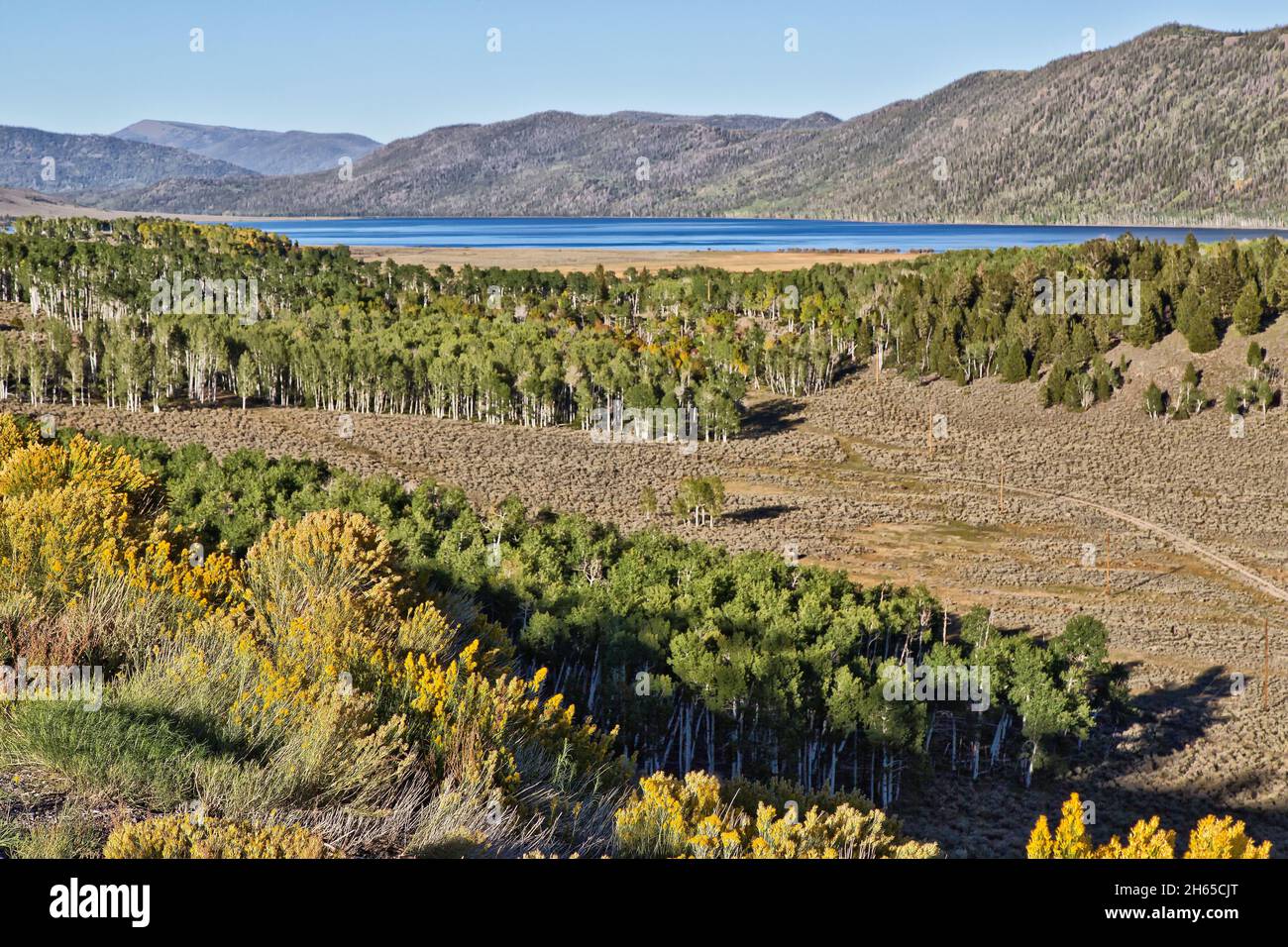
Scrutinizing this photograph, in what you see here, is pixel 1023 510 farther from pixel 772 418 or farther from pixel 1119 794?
pixel 1119 794

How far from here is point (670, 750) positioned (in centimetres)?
3244

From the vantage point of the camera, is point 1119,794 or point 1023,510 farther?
point 1023,510

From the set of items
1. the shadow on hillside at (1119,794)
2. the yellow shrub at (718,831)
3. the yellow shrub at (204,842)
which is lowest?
the shadow on hillside at (1119,794)

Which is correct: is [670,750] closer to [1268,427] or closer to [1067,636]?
[1067,636]

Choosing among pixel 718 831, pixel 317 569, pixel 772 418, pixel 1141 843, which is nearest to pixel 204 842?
pixel 718 831

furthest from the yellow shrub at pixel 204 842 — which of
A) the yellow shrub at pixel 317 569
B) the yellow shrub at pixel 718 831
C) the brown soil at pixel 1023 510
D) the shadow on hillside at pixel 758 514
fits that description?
the shadow on hillside at pixel 758 514

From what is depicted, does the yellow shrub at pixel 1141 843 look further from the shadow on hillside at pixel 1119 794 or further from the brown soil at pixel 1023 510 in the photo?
the brown soil at pixel 1023 510

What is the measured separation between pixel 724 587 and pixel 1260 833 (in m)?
19.0

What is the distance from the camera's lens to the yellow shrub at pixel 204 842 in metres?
7.56

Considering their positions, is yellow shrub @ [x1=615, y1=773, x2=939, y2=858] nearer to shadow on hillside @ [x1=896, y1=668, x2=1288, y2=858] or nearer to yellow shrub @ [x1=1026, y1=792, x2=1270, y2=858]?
yellow shrub @ [x1=1026, y1=792, x2=1270, y2=858]

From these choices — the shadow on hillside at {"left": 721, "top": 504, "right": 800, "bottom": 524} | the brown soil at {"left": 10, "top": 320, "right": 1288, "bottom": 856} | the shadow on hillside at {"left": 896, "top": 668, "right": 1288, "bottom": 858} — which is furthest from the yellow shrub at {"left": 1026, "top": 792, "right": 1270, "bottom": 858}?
the shadow on hillside at {"left": 721, "top": 504, "right": 800, "bottom": 524}

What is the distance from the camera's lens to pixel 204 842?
7641 millimetres

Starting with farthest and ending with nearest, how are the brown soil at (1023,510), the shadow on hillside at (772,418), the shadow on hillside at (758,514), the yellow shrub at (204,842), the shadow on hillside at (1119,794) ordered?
1. the shadow on hillside at (772,418)
2. the shadow on hillside at (758,514)
3. the brown soil at (1023,510)
4. the shadow on hillside at (1119,794)
5. the yellow shrub at (204,842)
